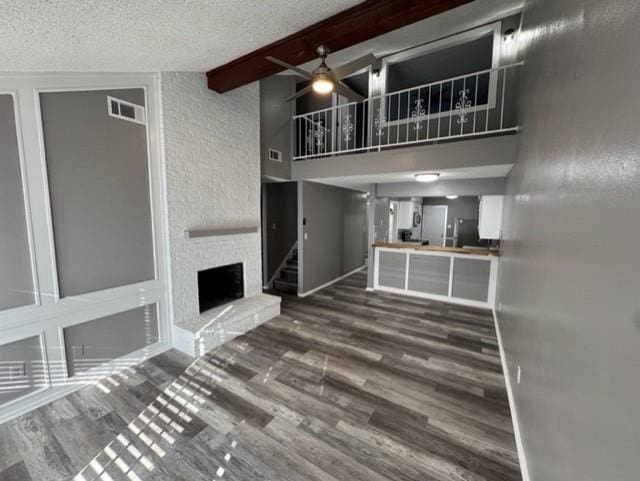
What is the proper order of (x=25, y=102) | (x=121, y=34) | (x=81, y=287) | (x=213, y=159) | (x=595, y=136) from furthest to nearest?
(x=213, y=159)
(x=81, y=287)
(x=25, y=102)
(x=121, y=34)
(x=595, y=136)

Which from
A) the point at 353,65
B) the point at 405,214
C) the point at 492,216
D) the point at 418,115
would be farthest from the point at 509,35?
the point at 405,214

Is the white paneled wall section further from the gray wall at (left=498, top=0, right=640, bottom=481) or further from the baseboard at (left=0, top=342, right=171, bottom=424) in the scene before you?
the gray wall at (left=498, top=0, right=640, bottom=481)

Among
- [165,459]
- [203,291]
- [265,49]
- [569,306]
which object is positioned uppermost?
[265,49]

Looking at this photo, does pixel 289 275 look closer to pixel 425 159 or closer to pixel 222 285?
pixel 222 285

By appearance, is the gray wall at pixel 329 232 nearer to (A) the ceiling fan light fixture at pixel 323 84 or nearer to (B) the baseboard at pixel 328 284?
(B) the baseboard at pixel 328 284

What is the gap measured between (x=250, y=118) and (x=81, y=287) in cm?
313

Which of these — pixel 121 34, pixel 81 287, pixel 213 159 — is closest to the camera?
pixel 121 34

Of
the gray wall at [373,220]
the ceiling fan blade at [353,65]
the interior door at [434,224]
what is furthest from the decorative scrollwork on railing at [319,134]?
the interior door at [434,224]

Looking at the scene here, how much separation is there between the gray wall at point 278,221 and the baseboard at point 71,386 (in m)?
3.13

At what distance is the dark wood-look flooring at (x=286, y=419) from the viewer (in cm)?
185

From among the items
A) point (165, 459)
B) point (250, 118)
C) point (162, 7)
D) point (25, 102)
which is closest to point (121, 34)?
point (162, 7)

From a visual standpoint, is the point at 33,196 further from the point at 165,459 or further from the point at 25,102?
the point at 165,459

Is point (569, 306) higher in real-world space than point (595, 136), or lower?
lower

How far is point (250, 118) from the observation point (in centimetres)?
424
